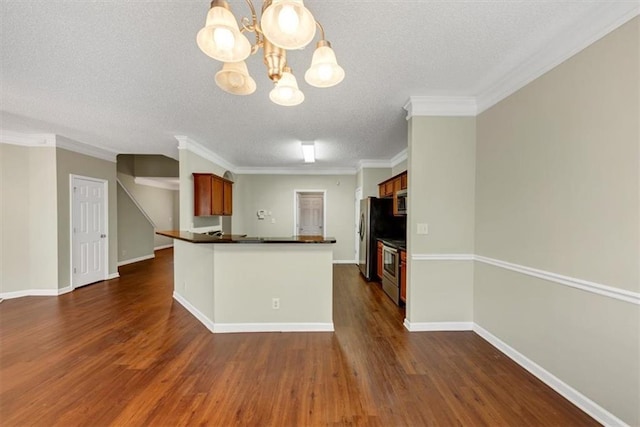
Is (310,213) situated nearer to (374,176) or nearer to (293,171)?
(293,171)

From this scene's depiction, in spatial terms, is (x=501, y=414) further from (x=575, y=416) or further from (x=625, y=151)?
(x=625, y=151)

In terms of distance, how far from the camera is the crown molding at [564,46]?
1538 mm

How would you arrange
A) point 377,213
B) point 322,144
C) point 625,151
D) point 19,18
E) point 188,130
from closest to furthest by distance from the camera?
point 625,151 → point 19,18 → point 188,130 → point 322,144 → point 377,213

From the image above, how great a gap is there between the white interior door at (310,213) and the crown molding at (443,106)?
436 centimetres

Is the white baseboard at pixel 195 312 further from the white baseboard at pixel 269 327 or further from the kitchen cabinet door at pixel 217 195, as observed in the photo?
the kitchen cabinet door at pixel 217 195

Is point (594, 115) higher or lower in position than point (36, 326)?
higher

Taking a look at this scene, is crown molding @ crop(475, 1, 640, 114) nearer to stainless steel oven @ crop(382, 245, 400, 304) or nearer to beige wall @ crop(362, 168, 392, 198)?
A: stainless steel oven @ crop(382, 245, 400, 304)

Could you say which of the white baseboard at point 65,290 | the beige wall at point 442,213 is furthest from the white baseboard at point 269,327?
the white baseboard at point 65,290

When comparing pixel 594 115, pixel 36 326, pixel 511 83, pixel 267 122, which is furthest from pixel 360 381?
pixel 36 326

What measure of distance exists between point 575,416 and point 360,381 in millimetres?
1415

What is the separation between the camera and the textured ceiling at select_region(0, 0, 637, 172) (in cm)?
160

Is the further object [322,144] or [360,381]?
[322,144]

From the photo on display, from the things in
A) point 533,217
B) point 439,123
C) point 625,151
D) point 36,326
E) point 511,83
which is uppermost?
point 511,83

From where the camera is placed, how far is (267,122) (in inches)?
137
